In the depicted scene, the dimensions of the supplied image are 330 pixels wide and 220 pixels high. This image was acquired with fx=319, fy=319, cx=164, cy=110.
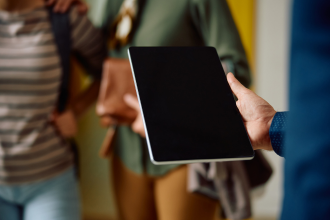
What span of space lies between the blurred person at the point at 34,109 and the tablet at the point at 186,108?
1.24 ft

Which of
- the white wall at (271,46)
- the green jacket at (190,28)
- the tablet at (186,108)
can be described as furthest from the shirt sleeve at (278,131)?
the white wall at (271,46)

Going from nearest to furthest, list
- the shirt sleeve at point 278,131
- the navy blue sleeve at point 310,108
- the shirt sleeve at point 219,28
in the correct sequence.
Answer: the navy blue sleeve at point 310,108, the shirt sleeve at point 278,131, the shirt sleeve at point 219,28

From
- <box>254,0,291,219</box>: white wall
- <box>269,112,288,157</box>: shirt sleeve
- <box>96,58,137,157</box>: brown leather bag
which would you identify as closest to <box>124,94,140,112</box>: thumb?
<box>96,58,137,157</box>: brown leather bag

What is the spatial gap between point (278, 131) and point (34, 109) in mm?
520

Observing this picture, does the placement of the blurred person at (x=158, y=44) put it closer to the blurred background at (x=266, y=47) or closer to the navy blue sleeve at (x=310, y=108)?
the blurred background at (x=266, y=47)

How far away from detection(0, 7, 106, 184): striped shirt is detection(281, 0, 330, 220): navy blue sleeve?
22.3 inches

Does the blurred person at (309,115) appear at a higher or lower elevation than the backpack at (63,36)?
lower

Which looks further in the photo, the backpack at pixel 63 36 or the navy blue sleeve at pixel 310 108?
the backpack at pixel 63 36

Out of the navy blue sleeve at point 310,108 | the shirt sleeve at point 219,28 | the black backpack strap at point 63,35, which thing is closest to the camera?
the navy blue sleeve at point 310,108

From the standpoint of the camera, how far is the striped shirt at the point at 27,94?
24.6 inches

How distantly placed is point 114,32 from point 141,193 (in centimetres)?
36

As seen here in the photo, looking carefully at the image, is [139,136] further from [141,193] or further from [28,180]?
[28,180]

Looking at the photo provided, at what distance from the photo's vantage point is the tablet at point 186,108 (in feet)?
0.95

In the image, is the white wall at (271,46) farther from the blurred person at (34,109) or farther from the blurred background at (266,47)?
the blurred person at (34,109)
